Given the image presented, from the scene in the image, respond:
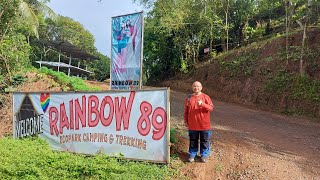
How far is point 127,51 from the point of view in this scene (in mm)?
7844

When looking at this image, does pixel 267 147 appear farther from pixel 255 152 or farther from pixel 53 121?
pixel 53 121

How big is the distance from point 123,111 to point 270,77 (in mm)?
11476

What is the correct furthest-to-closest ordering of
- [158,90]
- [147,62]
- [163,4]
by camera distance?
[147,62], [163,4], [158,90]

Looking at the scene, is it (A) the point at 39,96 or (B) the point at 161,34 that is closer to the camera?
(A) the point at 39,96

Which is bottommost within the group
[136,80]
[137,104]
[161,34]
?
[137,104]

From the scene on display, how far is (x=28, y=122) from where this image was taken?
8.12 meters

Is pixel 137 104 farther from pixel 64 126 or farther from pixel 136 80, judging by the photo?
pixel 64 126

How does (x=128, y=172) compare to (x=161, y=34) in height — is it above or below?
below

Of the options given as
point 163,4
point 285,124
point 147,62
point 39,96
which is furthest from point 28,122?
point 147,62

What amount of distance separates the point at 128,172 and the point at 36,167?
71.4 inches

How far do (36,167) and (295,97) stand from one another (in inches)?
435

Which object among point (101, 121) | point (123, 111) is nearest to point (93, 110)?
point (101, 121)

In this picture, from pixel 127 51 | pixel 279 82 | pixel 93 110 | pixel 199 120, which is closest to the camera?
pixel 199 120

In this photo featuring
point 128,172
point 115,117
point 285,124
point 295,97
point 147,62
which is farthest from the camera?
point 147,62
